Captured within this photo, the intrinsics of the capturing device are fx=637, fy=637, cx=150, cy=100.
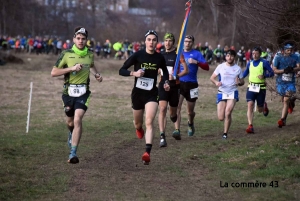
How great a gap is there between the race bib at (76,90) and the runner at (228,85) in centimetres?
402

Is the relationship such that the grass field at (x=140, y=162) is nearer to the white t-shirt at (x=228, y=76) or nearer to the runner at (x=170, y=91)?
the runner at (x=170, y=91)

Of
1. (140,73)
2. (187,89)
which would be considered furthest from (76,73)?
(187,89)

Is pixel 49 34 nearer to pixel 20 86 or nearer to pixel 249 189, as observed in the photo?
pixel 20 86

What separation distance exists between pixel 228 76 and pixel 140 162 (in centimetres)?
376

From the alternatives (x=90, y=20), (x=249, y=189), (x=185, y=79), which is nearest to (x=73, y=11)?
(x=90, y=20)

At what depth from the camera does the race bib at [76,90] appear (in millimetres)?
11027

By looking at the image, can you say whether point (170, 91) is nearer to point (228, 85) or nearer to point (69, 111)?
point (228, 85)

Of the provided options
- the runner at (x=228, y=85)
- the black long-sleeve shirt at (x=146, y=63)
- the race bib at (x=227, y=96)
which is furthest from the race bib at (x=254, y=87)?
the black long-sleeve shirt at (x=146, y=63)

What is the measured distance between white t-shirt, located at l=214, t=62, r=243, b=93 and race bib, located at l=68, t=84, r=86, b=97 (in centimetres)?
420

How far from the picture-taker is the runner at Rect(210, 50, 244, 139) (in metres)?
14.2

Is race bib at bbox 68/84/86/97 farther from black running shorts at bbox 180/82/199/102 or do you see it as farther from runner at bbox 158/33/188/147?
black running shorts at bbox 180/82/199/102

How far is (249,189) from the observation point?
897 centimetres

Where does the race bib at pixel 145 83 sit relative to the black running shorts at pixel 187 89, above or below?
above

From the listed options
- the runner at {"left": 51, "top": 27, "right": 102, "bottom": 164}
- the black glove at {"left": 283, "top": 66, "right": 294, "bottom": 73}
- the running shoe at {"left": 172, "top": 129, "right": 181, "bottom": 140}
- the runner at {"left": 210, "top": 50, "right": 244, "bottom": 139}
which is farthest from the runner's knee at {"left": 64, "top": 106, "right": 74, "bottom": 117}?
the black glove at {"left": 283, "top": 66, "right": 294, "bottom": 73}
